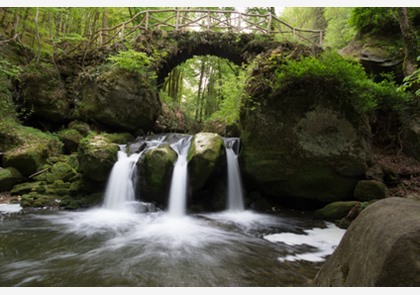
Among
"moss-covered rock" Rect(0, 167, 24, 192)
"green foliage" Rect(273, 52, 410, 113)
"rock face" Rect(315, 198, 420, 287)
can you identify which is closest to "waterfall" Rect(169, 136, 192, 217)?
"green foliage" Rect(273, 52, 410, 113)

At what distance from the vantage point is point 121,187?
8031mm

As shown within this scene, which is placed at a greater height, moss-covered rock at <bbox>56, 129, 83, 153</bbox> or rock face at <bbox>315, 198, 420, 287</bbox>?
moss-covered rock at <bbox>56, 129, 83, 153</bbox>

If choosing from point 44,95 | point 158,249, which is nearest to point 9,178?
point 44,95

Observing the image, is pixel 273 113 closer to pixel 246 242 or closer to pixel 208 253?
pixel 246 242

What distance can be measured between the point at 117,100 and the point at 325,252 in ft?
30.8

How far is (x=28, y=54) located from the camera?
12.7 m

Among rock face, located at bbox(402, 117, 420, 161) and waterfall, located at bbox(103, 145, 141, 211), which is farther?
rock face, located at bbox(402, 117, 420, 161)

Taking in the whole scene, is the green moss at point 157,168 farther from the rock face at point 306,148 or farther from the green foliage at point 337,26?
the green foliage at point 337,26

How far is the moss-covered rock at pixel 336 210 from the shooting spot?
6.84 m

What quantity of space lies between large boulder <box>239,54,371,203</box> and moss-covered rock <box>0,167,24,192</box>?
7387mm

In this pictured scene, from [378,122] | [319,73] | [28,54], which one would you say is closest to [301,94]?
[319,73]

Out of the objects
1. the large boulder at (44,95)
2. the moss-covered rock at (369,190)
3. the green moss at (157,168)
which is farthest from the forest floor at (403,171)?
the large boulder at (44,95)

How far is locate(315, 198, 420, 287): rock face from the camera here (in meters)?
1.81

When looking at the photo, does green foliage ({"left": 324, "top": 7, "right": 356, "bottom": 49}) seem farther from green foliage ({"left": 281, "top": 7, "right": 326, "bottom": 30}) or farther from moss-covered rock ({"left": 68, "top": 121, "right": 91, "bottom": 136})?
moss-covered rock ({"left": 68, "top": 121, "right": 91, "bottom": 136})
